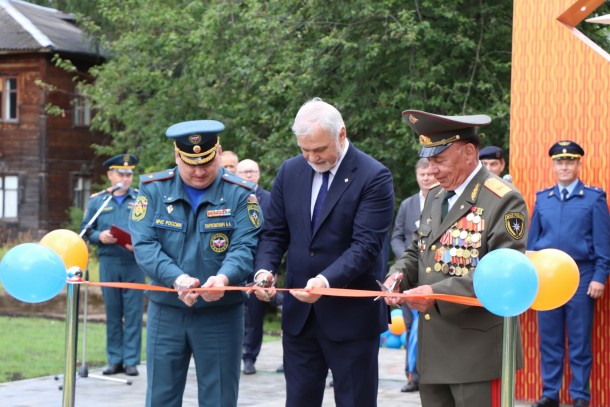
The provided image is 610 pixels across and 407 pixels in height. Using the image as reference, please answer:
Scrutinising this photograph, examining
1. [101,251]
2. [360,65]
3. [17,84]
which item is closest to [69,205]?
[17,84]

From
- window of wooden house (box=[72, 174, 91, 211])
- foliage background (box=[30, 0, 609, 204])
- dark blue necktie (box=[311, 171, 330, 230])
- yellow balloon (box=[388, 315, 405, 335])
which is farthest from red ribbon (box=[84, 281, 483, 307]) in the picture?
window of wooden house (box=[72, 174, 91, 211])

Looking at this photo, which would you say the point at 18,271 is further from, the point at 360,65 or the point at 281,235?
the point at 360,65

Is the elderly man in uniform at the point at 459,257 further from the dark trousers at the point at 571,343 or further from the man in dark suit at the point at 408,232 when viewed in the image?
the man in dark suit at the point at 408,232

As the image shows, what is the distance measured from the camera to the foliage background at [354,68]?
1617 cm

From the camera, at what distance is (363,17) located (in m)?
16.9

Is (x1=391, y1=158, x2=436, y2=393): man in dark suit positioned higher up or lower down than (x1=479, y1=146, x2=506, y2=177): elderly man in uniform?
lower down

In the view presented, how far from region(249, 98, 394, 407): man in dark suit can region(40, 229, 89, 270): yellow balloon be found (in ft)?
6.14

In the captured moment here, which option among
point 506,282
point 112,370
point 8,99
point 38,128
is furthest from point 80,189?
point 506,282

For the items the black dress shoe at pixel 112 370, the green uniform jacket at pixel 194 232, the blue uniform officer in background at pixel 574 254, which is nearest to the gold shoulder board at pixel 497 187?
the green uniform jacket at pixel 194 232

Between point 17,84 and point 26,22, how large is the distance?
1.98m

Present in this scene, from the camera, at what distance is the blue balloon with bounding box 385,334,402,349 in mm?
12820

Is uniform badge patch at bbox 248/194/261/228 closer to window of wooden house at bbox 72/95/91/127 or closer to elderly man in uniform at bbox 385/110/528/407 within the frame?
elderly man in uniform at bbox 385/110/528/407

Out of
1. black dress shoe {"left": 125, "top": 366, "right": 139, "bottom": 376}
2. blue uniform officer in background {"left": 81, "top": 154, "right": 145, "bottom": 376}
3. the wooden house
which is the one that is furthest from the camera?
the wooden house

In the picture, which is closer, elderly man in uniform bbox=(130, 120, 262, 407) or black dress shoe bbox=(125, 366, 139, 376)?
elderly man in uniform bbox=(130, 120, 262, 407)
